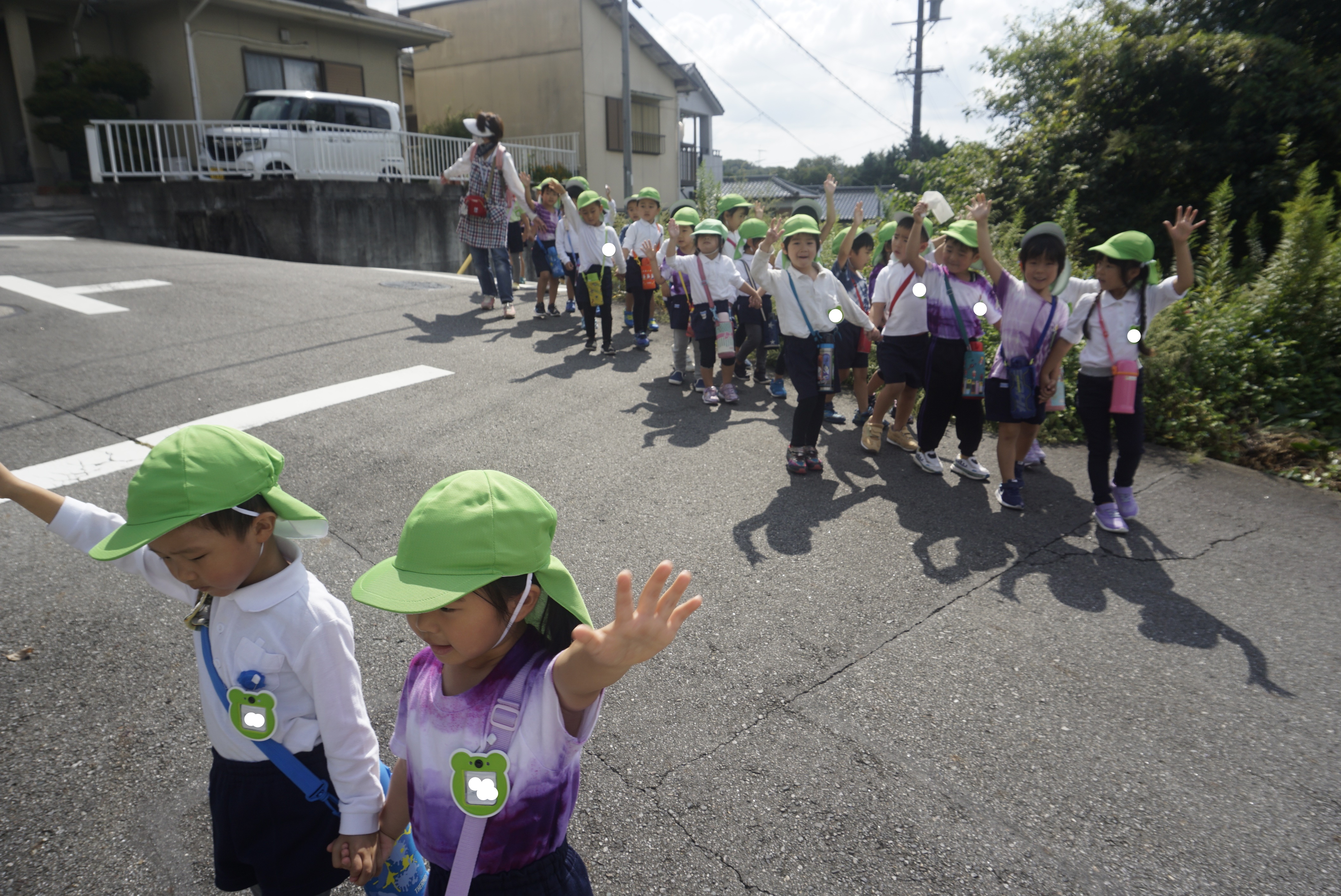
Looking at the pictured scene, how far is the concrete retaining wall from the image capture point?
13.1 m

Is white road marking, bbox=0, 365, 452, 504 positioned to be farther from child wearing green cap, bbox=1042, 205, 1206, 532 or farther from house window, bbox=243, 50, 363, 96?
house window, bbox=243, 50, 363, 96

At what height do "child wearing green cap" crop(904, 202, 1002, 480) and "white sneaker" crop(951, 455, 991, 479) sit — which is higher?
"child wearing green cap" crop(904, 202, 1002, 480)

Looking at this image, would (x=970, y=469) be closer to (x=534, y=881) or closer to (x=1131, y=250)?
(x=1131, y=250)

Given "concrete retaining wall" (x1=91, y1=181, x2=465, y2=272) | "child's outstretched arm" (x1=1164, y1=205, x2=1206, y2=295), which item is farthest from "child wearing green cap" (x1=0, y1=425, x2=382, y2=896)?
"concrete retaining wall" (x1=91, y1=181, x2=465, y2=272)

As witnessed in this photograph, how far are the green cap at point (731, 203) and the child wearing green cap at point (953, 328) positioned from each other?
2.83 meters

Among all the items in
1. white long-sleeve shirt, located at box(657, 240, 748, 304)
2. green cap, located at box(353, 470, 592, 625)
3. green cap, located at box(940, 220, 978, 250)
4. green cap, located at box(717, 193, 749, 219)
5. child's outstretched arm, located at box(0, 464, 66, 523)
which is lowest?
child's outstretched arm, located at box(0, 464, 66, 523)

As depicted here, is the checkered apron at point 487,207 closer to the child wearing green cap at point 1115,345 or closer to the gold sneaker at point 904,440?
the gold sneaker at point 904,440

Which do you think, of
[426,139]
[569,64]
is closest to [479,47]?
[569,64]

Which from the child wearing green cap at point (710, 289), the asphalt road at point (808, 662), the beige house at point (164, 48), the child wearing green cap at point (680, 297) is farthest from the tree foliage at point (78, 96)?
the child wearing green cap at point (710, 289)

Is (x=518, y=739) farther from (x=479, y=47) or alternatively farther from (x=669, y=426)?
(x=479, y=47)

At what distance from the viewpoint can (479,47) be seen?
2391cm

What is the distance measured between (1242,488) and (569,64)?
22.0m

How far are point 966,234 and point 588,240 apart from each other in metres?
4.47

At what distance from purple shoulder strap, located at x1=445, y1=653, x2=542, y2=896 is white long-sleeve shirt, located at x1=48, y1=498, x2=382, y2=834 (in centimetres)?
37
